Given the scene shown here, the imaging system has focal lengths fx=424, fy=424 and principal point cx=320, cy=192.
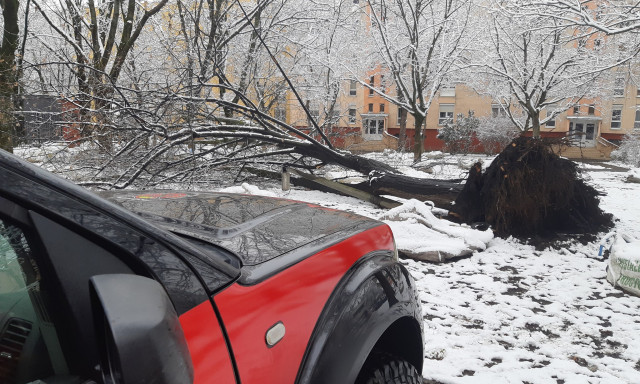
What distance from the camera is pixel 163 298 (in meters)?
0.89

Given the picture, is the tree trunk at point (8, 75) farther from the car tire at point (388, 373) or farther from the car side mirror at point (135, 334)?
the car side mirror at point (135, 334)

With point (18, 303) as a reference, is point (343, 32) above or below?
above

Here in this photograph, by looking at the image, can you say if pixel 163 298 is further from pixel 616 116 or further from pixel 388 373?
pixel 616 116

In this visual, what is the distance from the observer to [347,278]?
1649 millimetres

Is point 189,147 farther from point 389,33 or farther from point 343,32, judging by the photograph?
point 389,33

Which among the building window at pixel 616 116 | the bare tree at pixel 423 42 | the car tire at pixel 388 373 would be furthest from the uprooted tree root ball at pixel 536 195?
the building window at pixel 616 116

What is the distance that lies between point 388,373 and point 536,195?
5.53 meters

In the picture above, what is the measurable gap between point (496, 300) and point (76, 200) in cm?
441

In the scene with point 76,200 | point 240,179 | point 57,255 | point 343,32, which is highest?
point 343,32

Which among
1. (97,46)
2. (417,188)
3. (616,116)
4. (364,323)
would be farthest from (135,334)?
(616,116)

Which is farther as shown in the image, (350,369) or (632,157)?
(632,157)

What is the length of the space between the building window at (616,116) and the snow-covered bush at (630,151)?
1693cm

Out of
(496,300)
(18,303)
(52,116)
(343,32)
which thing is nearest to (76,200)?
(18,303)

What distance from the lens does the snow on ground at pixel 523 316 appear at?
122 inches
